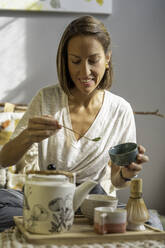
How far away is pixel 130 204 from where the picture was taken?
3.41 feet

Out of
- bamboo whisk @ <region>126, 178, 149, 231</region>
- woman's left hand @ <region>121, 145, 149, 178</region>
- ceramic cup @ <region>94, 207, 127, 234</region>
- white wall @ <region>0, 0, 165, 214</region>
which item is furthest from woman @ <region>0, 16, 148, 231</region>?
white wall @ <region>0, 0, 165, 214</region>

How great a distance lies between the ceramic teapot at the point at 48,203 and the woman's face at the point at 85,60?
0.59 m

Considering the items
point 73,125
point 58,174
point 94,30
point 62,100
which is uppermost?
point 94,30

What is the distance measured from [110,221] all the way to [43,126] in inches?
13.4

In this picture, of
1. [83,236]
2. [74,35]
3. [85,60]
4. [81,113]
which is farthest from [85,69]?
[83,236]

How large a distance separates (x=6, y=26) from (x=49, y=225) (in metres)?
1.91

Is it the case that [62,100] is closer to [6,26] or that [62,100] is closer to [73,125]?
[73,125]

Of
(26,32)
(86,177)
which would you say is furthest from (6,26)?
(86,177)

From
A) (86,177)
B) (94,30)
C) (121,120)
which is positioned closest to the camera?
(94,30)

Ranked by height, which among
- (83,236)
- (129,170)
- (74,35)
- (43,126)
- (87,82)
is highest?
(74,35)

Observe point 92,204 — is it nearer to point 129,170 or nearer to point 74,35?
point 129,170

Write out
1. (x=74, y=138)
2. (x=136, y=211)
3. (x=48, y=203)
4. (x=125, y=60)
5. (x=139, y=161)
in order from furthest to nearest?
(x=125, y=60)
(x=74, y=138)
(x=139, y=161)
(x=136, y=211)
(x=48, y=203)

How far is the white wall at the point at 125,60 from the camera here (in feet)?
8.39

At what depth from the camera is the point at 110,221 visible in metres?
Result: 0.94
